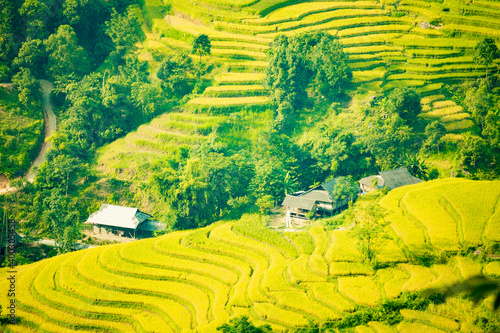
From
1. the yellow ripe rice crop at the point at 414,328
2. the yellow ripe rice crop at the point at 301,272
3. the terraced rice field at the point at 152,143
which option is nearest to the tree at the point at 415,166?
the yellow ripe rice crop at the point at 301,272

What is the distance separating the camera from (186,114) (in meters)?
37.4

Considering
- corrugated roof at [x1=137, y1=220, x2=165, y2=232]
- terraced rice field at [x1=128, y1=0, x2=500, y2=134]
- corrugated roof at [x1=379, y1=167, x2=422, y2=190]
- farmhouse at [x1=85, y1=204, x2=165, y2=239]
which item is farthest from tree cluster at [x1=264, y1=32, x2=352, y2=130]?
farmhouse at [x1=85, y1=204, x2=165, y2=239]

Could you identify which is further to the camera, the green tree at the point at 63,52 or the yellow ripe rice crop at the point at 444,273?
the green tree at the point at 63,52

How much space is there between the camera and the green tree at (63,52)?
131 ft

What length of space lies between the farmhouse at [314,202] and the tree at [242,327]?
1145 cm

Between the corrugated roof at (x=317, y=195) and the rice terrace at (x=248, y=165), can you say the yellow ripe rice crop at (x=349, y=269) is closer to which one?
the rice terrace at (x=248, y=165)

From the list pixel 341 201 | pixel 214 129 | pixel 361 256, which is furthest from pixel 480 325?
pixel 214 129

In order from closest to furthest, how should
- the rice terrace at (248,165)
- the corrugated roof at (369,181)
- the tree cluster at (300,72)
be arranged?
the rice terrace at (248,165) < the corrugated roof at (369,181) < the tree cluster at (300,72)

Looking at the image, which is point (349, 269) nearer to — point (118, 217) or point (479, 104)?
point (118, 217)

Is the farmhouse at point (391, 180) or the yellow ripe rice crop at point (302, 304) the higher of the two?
the farmhouse at point (391, 180)

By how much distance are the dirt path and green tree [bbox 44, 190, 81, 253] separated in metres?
3.57

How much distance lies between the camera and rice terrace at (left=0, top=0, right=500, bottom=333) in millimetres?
21438

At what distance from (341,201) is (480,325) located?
44.6 feet

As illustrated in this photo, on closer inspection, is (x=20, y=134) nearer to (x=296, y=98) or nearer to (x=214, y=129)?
(x=214, y=129)
